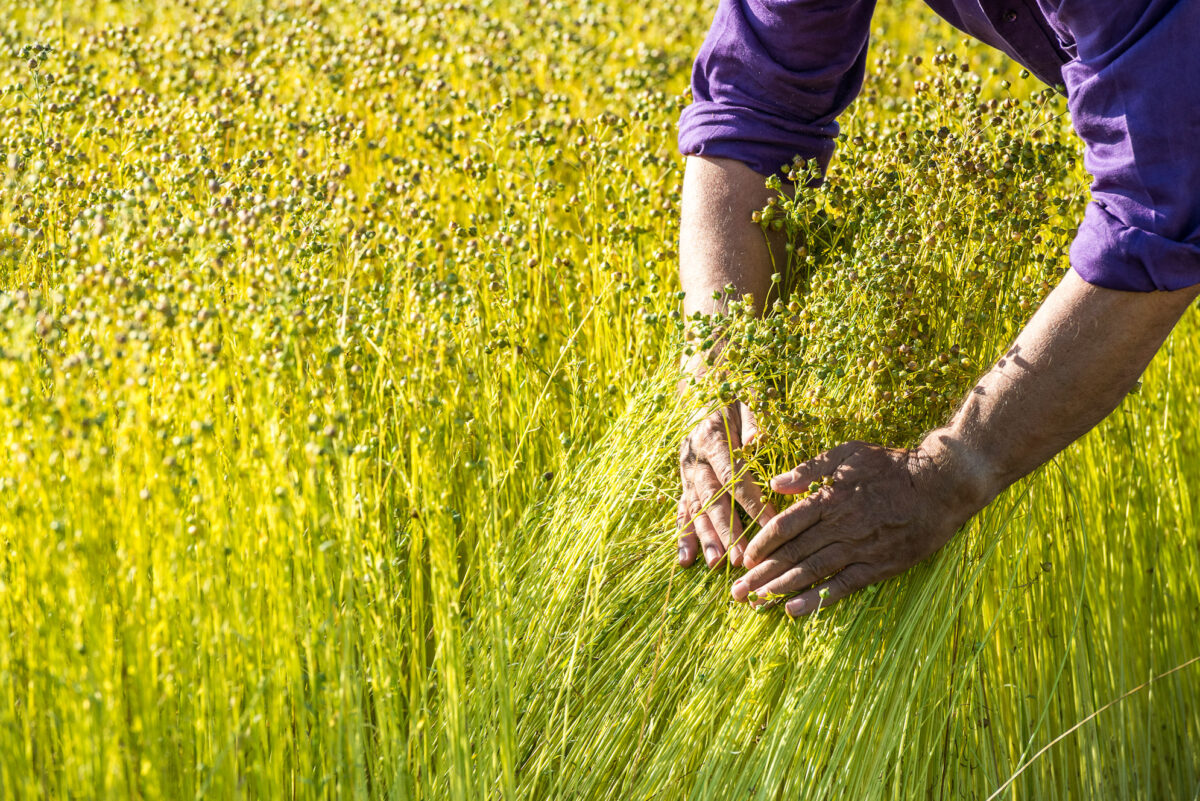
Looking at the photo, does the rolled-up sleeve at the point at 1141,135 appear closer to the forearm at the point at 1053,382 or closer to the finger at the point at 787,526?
the forearm at the point at 1053,382

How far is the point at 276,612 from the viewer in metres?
1.34

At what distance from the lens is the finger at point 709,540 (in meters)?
1.67

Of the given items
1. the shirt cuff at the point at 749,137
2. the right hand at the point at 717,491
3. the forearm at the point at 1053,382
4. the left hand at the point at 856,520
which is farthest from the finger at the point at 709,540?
the shirt cuff at the point at 749,137

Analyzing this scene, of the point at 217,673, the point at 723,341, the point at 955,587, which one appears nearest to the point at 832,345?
the point at 723,341

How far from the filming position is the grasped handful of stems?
1.46 m

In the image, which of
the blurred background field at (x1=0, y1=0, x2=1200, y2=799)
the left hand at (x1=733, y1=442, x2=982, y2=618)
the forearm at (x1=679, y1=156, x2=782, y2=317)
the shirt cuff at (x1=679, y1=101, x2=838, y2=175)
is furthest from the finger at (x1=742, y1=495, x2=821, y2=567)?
the shirt cuff at (x1=679, y1=101, x2=838, y2=175)

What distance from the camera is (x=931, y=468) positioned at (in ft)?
5.08

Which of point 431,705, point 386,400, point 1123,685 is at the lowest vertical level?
point 1123,685

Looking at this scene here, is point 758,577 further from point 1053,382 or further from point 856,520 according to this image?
point 1053,382

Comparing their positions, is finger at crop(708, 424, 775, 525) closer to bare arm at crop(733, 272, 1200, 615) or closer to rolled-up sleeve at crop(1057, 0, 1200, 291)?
bare arm at crop(733, 272, 1200, 615)

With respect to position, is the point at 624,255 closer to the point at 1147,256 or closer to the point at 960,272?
the point at 960,272

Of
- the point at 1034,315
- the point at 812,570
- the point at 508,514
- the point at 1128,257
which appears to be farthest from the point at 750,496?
the point at 1128,257

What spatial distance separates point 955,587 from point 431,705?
0.86m

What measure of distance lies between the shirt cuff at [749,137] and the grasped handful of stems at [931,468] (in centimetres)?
45
